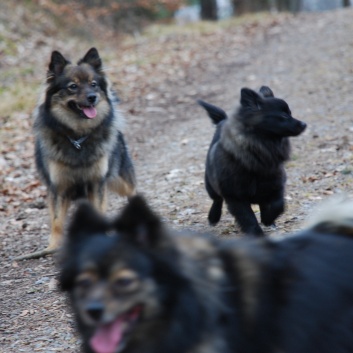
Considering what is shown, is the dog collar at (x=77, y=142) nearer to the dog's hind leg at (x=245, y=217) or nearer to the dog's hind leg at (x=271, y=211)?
the dog's hind leg at (x=245, y=217)

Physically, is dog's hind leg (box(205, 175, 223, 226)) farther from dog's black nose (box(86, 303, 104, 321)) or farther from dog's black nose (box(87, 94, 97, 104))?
dog's black nose (box(86, 303, 104, 321))

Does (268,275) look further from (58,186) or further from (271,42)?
(271,42)

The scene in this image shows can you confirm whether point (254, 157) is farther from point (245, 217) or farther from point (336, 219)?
point (336, 219)

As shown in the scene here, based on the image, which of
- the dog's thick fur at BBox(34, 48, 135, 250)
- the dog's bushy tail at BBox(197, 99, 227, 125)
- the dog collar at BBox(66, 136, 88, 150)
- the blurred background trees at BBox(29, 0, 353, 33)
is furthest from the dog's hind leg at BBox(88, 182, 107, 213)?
the blurred background trees at BBox(29, 0, 353, 33)

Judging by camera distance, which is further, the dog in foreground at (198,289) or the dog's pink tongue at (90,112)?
the dog's pink tongue at (90,112)

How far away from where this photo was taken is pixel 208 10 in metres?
27.0

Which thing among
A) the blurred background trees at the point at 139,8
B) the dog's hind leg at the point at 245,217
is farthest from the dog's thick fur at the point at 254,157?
the blurred background trees at the point at 139,8

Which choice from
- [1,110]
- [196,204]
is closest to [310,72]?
[1,110]

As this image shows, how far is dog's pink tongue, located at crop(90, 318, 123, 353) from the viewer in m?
2.78

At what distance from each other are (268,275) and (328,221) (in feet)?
1.74

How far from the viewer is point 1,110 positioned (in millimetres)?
13000

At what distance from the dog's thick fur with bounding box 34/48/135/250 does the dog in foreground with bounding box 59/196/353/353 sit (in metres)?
4.23

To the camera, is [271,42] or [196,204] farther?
[271,42]

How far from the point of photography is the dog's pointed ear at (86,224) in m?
2.89
